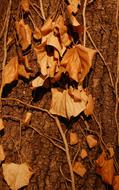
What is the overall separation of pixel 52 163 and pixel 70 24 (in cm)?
43

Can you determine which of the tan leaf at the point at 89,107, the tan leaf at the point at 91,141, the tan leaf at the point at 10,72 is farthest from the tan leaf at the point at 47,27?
the tan leaf at the point at 91,141

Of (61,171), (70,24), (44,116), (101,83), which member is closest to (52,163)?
(61,171)

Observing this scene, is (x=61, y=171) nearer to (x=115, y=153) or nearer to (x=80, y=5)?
(x=115, y=153)

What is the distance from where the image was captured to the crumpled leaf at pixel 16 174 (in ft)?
4.95

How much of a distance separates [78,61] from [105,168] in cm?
34

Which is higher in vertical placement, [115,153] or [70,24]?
[70,24]

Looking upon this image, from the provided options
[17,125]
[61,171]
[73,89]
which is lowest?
[61,171]

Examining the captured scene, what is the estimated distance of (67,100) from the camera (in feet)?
4.94

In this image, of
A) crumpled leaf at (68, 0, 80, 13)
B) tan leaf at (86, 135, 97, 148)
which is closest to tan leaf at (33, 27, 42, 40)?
crumpled leaf at (68, 0, 80, 13)

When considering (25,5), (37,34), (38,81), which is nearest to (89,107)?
(38,81)

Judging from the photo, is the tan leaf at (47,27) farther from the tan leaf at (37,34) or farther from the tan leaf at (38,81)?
the tan leaf at (38,81)

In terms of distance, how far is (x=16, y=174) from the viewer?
153 centimetres

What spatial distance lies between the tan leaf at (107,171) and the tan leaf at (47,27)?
439 millimetres

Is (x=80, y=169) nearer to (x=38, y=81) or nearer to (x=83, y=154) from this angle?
(x=83, y=154)
